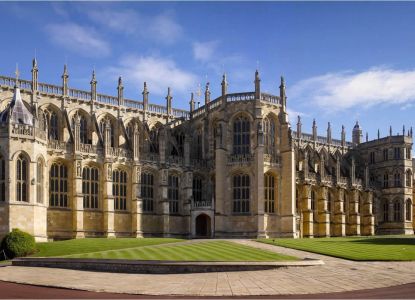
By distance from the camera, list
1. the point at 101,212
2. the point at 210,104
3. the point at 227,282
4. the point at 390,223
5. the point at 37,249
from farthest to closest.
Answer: the point at 390,223 < the point at 210,104 < the point at 101,212 < the point at 37,249 < the point at 227,282

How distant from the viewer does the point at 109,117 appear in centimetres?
6575

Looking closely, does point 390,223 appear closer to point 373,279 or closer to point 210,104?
point 210,104

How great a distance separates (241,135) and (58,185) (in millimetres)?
21838

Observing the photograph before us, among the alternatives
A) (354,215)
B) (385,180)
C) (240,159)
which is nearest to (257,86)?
(240,159)

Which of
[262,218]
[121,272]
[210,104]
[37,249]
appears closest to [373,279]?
[121,272]

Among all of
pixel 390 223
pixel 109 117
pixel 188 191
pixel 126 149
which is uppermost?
pixel 109 117

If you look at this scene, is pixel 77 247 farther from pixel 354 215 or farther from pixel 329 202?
pixel 354 215

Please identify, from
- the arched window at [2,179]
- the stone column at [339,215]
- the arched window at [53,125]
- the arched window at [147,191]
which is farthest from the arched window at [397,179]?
the arched window at [2,179]

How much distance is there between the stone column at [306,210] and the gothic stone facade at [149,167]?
140 millimetres

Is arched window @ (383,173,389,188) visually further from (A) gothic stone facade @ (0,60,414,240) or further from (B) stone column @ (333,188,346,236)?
(A) gothic stone facade @ (0,60,414,240)

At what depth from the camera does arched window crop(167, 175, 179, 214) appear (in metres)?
65.9

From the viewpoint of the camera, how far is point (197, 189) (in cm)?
6844

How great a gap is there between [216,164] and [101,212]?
47.0 ft

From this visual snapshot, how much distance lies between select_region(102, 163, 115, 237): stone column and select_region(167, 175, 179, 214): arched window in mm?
8464
